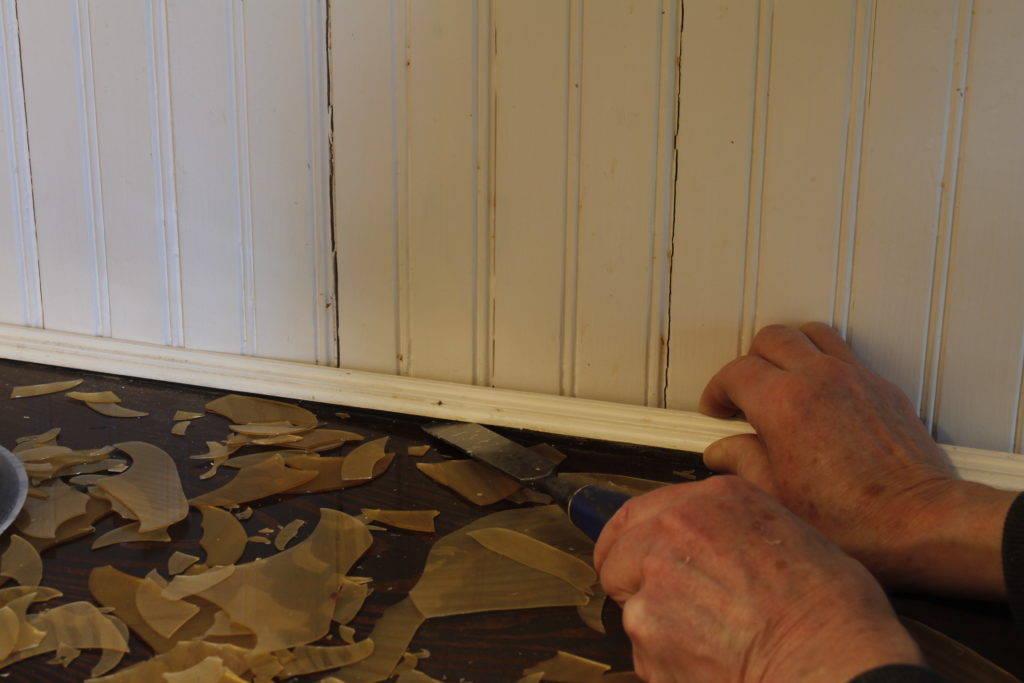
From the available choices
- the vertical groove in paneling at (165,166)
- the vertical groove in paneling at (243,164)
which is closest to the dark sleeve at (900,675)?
the vertical groove in paneling at (243,164)

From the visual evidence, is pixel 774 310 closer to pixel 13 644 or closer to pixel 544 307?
pixel 544 307

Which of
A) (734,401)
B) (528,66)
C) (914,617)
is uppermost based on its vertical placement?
(528,66)

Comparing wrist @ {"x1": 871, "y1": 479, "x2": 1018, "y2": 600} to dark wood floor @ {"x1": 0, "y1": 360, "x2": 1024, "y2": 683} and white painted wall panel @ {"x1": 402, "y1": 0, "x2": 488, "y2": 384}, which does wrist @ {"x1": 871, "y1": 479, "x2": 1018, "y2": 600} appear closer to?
dark wood floor @ {"x1": 0, "y1": 360, "x2": 1024, "y2": 683}

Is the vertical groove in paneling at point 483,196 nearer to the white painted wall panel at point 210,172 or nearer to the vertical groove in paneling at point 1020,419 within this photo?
the white painted wall panel at point 210,172

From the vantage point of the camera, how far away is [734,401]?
0.95m

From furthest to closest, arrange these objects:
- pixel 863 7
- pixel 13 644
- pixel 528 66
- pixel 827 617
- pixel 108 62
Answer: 1. pixel 108 62
2. pixel 528 66
3. pixel 863 7
4. pixel 13 644
5. pixel 827 617

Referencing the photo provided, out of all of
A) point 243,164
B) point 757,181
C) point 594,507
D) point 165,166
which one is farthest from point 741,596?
point 165,166

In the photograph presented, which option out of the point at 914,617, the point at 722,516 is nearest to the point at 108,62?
the point at 722,516

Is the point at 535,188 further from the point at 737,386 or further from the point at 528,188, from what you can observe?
the point at 737,386

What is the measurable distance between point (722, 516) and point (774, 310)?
1.65 feet

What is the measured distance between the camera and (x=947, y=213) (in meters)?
0.92

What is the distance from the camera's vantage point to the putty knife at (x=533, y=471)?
0.72 metres

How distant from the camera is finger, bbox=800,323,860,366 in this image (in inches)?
36.3

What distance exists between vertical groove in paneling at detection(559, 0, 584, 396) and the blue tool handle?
1.23 ft
